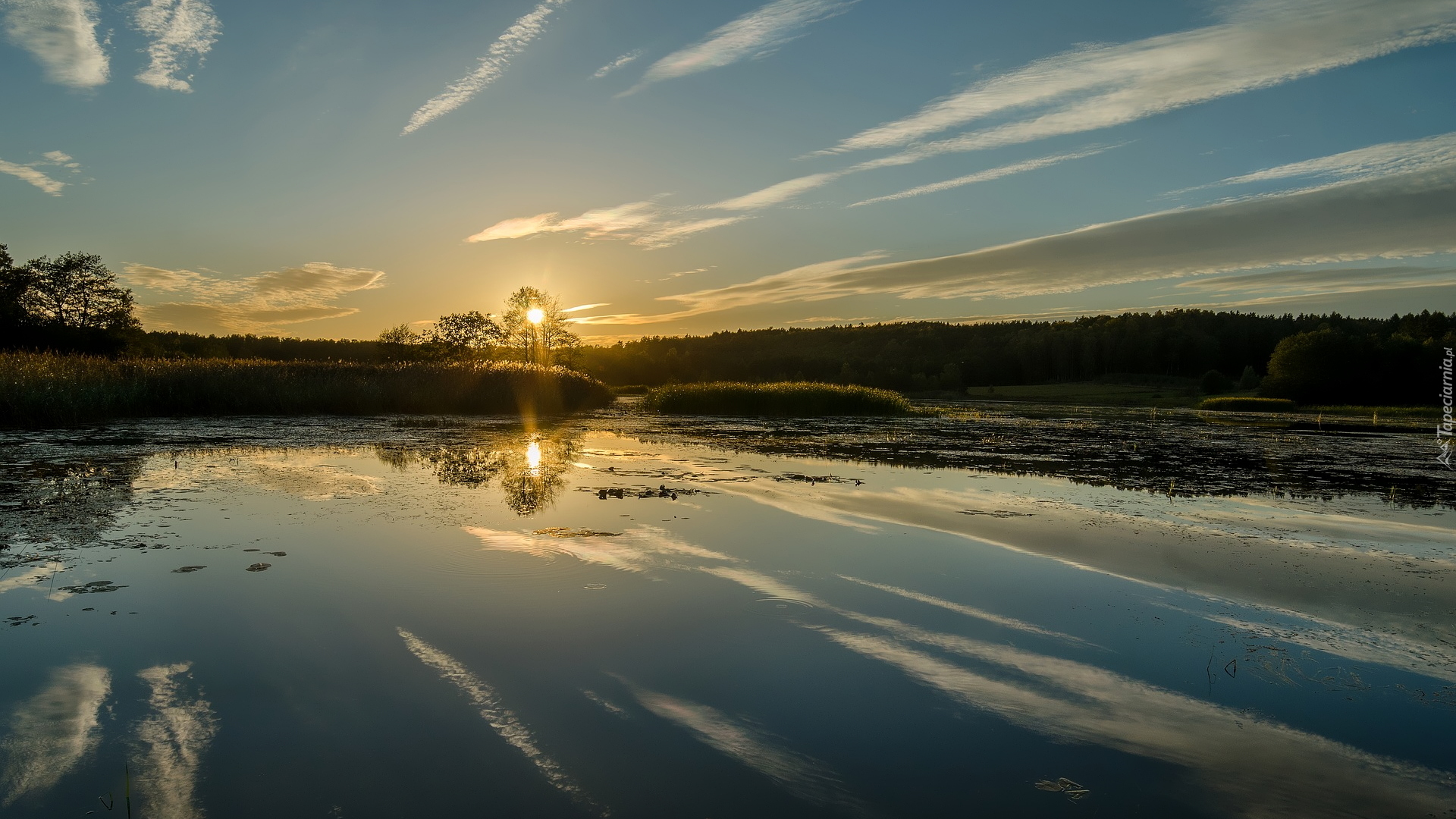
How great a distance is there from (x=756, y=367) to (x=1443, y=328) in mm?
64295

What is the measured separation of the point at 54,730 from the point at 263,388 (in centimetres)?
2660

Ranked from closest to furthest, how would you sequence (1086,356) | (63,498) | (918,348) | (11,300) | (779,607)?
1. (779,607)
2. (63,498)
3. (11,300)
4. (1086,356)
5. (918,348)

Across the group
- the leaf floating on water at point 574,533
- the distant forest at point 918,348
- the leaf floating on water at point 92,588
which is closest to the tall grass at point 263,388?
the distant forest at point 918,348

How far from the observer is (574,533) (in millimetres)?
7938

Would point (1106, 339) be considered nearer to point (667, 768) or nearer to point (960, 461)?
point (960, 461)

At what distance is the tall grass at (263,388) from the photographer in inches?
785

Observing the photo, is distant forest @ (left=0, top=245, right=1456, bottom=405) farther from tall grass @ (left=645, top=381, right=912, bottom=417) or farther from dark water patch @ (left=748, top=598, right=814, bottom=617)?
dark water patch @ (left=748, top=598, right=814, bottom=617)

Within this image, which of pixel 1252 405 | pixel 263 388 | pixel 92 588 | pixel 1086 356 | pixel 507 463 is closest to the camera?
pixel 92 588

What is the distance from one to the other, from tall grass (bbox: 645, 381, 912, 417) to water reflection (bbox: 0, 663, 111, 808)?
2773cm

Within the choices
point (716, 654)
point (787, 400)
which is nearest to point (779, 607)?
point (716, 654)

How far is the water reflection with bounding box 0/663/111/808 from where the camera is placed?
122 inches

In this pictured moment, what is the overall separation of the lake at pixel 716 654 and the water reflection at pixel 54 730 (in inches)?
0.8

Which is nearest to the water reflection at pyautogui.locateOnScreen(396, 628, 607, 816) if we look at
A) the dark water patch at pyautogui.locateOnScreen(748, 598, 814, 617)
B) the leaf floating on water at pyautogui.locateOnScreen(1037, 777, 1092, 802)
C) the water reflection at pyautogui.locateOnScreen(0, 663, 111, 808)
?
the water reflection at pyautogui.locateOnScreen(0, 663, 111, 808)

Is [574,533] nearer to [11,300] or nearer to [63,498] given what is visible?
[63,498]
